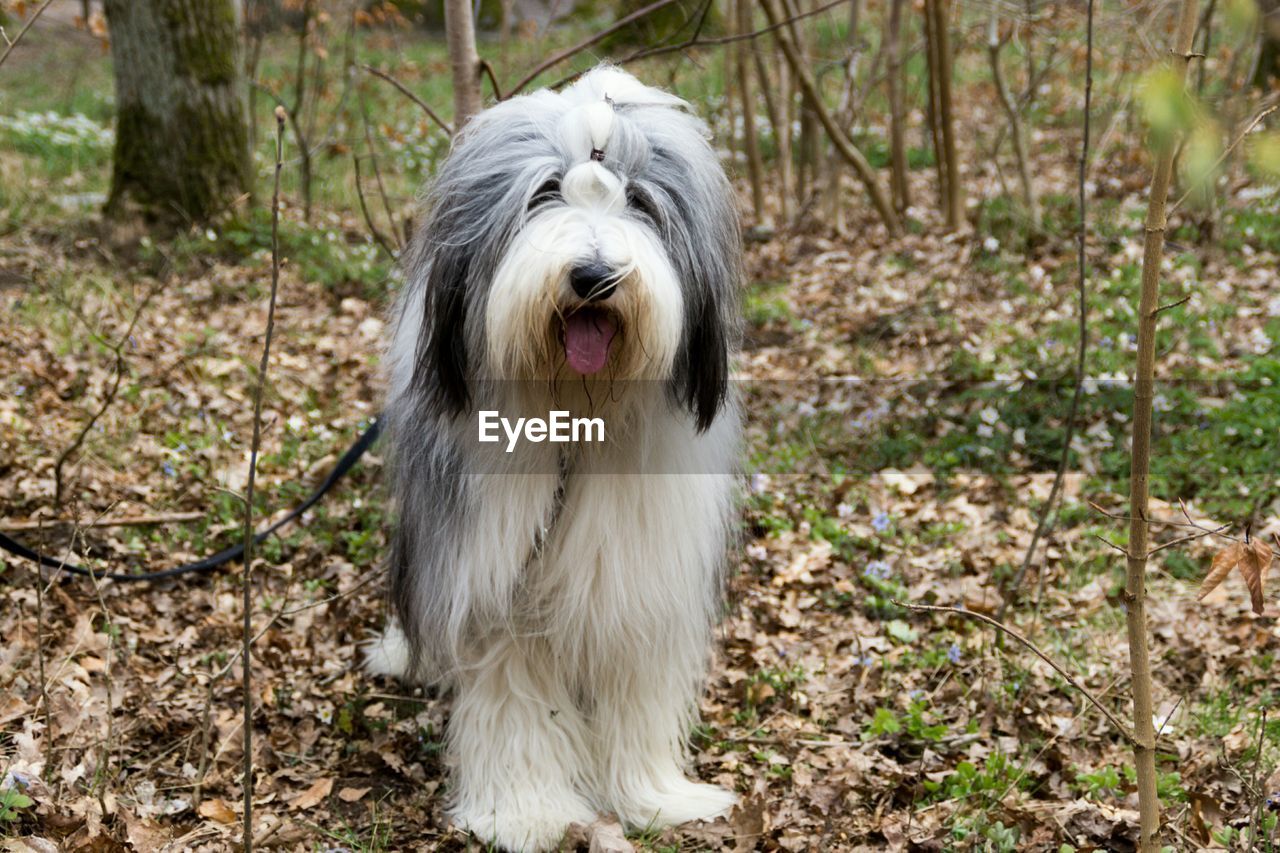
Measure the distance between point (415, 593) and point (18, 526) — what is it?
5.14 feet

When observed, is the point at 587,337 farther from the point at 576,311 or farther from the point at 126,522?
the point at 126,522

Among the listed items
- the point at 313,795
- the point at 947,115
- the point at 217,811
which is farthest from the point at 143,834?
the point at 947,115

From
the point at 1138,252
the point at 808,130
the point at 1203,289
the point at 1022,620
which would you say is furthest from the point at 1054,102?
the point at 1022,620

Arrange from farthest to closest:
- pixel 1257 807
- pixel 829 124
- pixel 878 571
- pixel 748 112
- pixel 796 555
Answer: pixel 748 112 < pixel 829 124 < pixel 796 555 < pixel 878 571 < pixel 1257 807

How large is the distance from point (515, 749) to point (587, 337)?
1.07 meters

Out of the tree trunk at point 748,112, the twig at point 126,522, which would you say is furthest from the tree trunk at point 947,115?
the twig at point 126,522

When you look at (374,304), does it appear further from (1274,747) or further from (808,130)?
(1274,747)

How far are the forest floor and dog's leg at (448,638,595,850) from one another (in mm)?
149

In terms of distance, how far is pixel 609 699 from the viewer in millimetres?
2770

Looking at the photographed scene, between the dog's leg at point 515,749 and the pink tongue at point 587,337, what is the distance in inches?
30.1

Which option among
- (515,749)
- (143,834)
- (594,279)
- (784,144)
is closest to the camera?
(594,279)

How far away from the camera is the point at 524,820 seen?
2658 mm

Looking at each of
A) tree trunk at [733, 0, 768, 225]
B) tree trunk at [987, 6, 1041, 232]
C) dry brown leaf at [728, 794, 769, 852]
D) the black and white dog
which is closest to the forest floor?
dry brown leaf at [728, 794, 769, 852]

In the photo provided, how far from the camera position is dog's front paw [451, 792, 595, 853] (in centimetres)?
263
